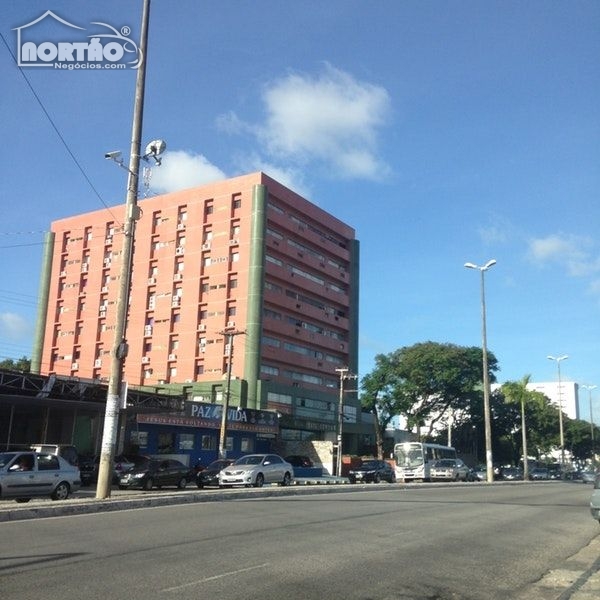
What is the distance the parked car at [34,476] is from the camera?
19.2m

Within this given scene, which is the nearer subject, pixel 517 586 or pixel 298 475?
pixel 517 586

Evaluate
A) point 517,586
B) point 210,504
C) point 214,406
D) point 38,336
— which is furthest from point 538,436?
point 517,586

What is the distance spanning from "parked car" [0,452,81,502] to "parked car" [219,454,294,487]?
9.31 metres

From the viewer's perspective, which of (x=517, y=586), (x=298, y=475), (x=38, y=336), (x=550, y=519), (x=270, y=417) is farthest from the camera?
(x=38, y=336)

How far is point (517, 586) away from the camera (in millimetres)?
8766

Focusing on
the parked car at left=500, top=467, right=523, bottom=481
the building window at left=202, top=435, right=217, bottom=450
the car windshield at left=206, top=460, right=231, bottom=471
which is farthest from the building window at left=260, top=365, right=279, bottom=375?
the car windshield at left=206, top=460, right=231, bottom=471

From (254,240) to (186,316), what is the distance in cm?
1028

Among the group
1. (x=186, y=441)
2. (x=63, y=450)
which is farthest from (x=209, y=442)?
(x=63, y=450)

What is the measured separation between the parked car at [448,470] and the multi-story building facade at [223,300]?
54.8 feet

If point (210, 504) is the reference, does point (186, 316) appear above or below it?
above

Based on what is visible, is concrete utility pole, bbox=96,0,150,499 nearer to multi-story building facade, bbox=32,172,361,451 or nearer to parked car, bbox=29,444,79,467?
parked car, bbox=29,444,79,467

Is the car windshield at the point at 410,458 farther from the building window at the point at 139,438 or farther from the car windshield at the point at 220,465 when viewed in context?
the car windshield at the point at 220,465

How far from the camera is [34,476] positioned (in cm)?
1973

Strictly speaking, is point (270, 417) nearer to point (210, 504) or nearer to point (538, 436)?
point (210, 504)
